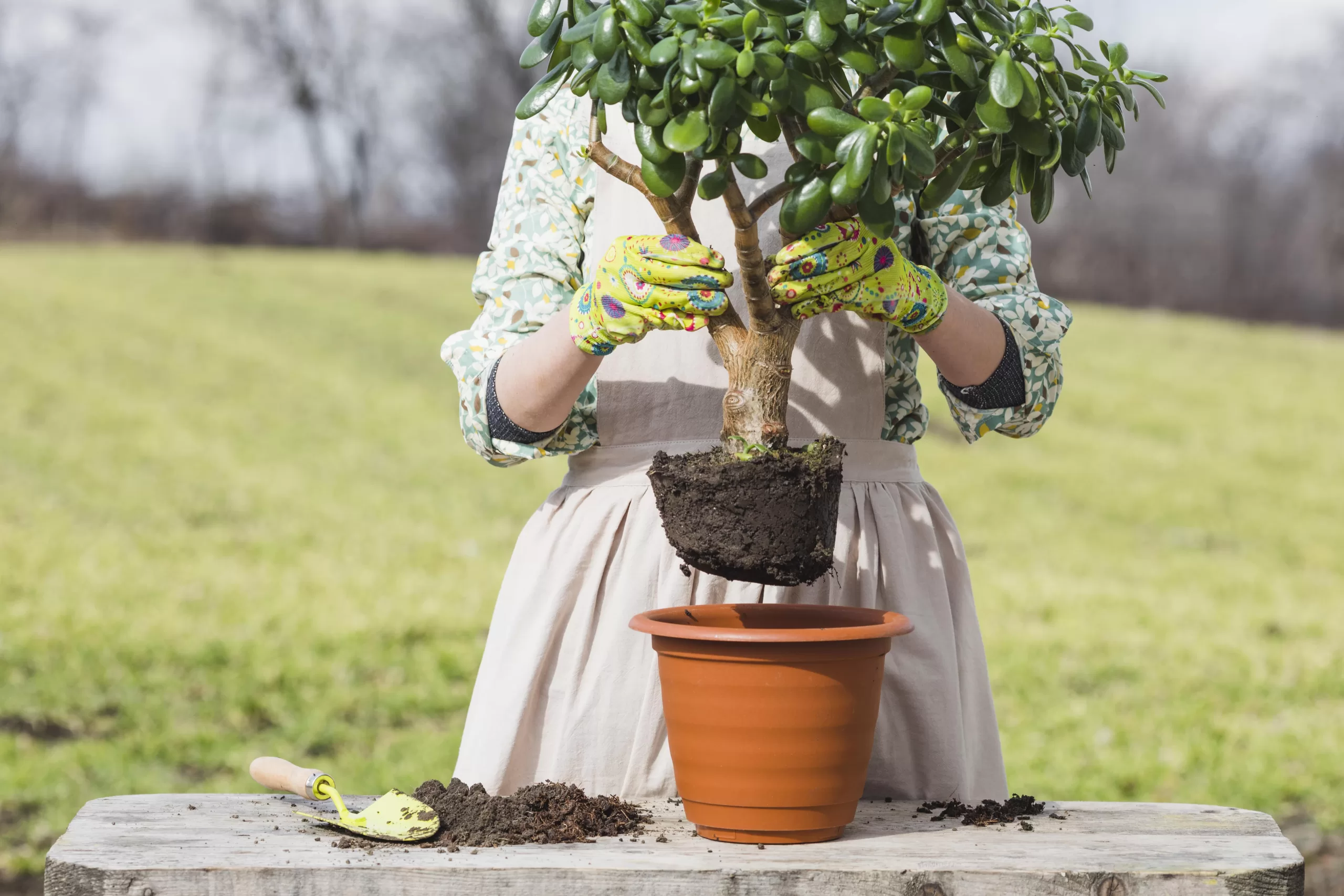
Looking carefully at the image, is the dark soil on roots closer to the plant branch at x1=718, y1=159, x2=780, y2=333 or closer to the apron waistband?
the plant branch at x1=718, y1=159, x2=780, y2=333

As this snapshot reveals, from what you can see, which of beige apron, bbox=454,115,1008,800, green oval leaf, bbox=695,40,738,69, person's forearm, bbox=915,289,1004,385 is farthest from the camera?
beige apron, bbox=454,115,1008,800

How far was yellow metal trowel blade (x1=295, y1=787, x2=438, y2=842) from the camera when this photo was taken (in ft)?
5.01

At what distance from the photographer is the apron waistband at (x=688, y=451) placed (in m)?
1.98

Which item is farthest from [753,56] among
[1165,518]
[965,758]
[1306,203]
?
[1306,203]

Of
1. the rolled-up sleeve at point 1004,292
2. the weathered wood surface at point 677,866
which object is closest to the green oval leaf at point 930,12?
the rolled-up sleeve at point 1004,292

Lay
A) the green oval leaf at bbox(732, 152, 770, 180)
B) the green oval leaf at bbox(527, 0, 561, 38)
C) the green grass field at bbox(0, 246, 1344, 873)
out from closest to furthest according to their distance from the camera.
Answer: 1. the green oval leaf at bbox(732, 152, 770, 180)
2. the green oval leaf at bbox(527, 0, 561, 38)
3. the green grass field at bbox(0, 246, 1344, 873)

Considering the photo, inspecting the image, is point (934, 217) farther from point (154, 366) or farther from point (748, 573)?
point (154, 366)

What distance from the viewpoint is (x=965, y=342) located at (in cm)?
181

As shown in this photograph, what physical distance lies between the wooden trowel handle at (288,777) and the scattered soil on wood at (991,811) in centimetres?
80

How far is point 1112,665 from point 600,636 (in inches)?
185

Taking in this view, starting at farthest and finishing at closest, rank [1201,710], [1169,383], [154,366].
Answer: [1169,383]
[154,366]
[1201,710]

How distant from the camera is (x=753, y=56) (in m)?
Answer: 1.37

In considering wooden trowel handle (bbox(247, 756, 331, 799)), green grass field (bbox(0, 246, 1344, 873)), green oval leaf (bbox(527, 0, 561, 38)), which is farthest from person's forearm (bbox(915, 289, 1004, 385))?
green grass field (bbox(0, 246, 1344, 873))

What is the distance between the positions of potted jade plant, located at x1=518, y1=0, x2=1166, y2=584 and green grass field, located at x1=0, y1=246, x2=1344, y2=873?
3.40m
